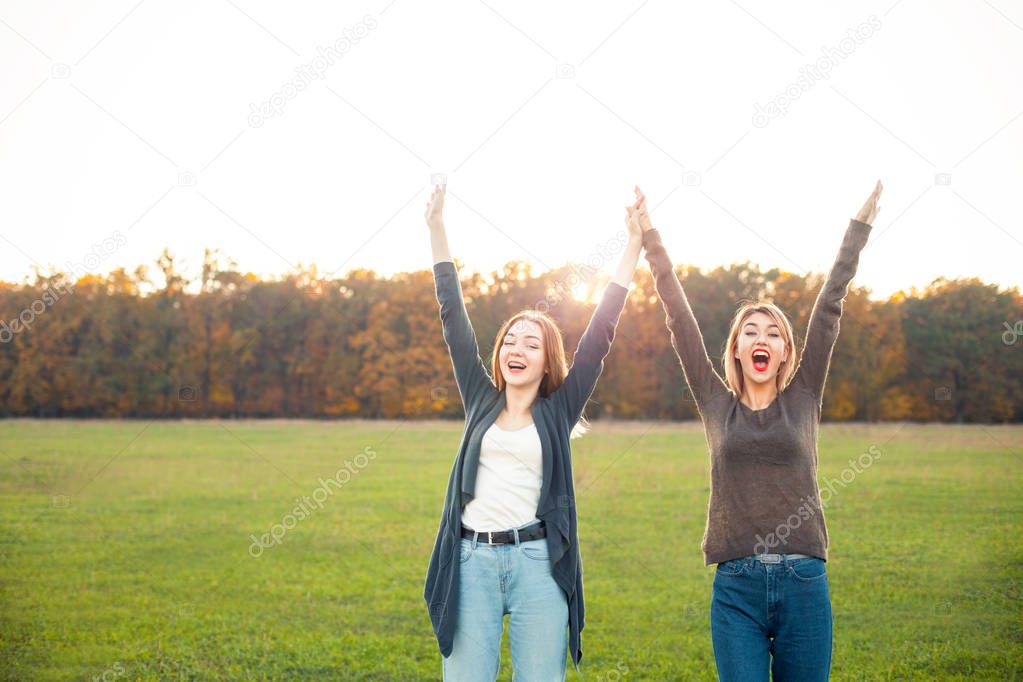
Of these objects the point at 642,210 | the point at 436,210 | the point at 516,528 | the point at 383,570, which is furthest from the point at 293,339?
the point at 516,528

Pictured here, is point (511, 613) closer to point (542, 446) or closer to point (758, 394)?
point (542, 446)

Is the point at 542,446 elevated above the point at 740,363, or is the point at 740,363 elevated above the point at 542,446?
the point at 740,363

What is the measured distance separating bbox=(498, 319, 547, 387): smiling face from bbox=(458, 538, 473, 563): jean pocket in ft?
2.45

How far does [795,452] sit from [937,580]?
8121 mm

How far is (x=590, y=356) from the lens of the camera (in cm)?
382

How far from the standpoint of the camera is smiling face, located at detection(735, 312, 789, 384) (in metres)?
3.53

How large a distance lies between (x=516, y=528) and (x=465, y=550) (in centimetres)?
25

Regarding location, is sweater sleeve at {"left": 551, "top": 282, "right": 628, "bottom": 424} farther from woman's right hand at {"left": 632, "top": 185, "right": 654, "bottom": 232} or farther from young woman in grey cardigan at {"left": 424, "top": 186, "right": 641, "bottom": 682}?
woman's right hand at {"left": 632, "top": 185, "right": 654, "bottom": 232}

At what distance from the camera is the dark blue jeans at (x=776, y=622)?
316cm

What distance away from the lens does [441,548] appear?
11.5 feet

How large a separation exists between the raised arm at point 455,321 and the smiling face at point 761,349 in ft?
3.87

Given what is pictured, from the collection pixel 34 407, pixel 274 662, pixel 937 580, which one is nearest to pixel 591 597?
pixel 274 662

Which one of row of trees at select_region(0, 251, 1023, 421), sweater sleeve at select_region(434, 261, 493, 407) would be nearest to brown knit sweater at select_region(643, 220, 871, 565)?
sweater sleeve at select_region(434, 261, 493, 407)

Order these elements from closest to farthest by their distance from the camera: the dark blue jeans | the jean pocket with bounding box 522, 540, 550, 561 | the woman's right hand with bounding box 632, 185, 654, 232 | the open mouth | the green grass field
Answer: the dark blue jeans, the jean pocket with bounding box 522, 540, 550, 561, the open mouth, the woman's right hand with bounding box 632, 185, 654, 232, the green grass field
